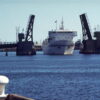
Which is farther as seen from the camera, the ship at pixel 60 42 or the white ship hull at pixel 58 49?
the white ship hull at pixel 58 49

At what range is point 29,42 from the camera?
468 feet

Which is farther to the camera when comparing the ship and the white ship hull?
the white ship hull

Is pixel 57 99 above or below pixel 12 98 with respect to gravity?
below

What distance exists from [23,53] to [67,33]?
1352 centimetres

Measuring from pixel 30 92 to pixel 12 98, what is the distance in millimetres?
21070

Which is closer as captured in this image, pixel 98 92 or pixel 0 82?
pixel 0 82

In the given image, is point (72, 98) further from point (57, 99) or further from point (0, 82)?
point (0, 82)

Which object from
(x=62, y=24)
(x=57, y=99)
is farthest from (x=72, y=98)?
(x=62, y=24)

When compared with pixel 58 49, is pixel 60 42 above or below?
above

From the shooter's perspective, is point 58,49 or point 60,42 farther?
point 58,49

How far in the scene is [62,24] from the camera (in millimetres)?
169500

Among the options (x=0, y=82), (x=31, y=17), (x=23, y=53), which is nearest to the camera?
(x=0, y=82)

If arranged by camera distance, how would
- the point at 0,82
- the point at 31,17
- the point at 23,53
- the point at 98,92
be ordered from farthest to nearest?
1. the point at 23,53
2. the point at 31,17
3. the point at 98,92
4. the point at 0,82

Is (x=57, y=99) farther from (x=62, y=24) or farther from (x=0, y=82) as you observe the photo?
(x=62, y=24)
